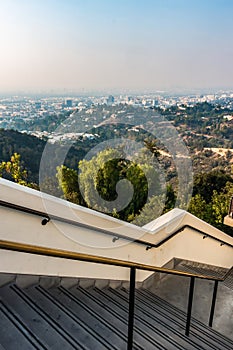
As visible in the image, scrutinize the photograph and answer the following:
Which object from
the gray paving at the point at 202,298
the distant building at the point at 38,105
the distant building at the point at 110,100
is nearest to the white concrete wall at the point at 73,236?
the gray paving at the point at 202,298

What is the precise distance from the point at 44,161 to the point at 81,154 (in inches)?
72.2

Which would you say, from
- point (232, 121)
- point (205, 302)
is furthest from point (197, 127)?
point (205, 302)

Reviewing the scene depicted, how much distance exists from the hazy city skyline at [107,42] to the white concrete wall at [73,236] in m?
5.55

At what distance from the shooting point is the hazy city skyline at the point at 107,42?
9047mm

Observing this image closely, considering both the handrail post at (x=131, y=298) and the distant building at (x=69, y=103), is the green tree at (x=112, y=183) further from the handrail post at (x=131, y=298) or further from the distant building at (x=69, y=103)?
the handrail post at (x=131, y=298)

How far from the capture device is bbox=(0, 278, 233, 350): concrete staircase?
1667 mm

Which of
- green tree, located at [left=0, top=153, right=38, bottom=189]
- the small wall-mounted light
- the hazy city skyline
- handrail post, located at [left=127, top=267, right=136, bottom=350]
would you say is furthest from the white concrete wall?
the hazy city skyline

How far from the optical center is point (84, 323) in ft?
6.53

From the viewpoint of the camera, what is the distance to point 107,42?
55.0 ft

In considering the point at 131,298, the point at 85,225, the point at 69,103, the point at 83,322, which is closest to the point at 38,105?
the point at 69,103

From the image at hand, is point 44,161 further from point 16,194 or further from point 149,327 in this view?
point 149,327

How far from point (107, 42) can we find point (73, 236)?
54.5ft

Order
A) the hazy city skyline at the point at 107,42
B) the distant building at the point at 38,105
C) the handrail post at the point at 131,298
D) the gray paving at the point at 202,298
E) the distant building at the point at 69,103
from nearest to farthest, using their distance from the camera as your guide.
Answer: the handrail post at the point at 131,298, the gray paving at the point at 202,298, the distant building at the point at 69,103, the distant building at the point at 38,105, the hazy city skyline at the point at 107,42

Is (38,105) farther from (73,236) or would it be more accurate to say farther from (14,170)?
(73,236)
